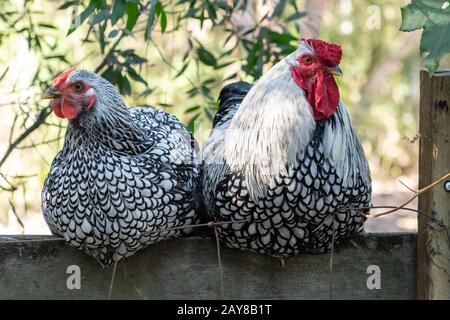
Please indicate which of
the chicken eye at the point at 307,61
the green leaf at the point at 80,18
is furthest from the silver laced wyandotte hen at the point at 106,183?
the chicken eye at the point at 307,61

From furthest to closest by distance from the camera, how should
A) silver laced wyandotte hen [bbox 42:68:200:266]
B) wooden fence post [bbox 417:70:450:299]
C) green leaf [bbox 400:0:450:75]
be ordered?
1. silver laced wyandotte hen [bbox 42:68:200:266]
2. wooden fence post [bbox 417:70:450:299]
3. green leaf [bbox 400:0:450:75]

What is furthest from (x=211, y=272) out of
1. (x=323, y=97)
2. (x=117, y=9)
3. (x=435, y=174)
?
(x=117, y=9)

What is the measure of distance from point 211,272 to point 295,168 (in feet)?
1.73

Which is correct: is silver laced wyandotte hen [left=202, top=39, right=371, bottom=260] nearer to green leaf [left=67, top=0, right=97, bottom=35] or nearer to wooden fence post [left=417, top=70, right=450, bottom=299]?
wooden fence post [left=417, top=70, right=450, bottom=299]

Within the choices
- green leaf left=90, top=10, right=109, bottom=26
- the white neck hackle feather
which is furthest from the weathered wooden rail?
green leaf left=90, top=10, right=109, bottom=26

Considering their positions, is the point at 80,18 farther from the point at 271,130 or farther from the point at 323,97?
→ the point at 323,97

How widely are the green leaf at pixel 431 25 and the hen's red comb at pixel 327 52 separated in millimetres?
390

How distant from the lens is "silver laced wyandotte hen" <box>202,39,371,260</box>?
8.53 ft

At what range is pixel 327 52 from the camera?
2.66 m

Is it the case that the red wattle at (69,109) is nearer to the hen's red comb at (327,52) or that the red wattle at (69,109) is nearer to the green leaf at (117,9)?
the green leaf at (117,9)

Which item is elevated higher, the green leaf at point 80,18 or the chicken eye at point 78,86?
the green leaf at point 80,18

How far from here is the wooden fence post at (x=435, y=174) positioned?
2.57m

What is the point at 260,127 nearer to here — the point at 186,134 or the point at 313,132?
the point at 313,132
